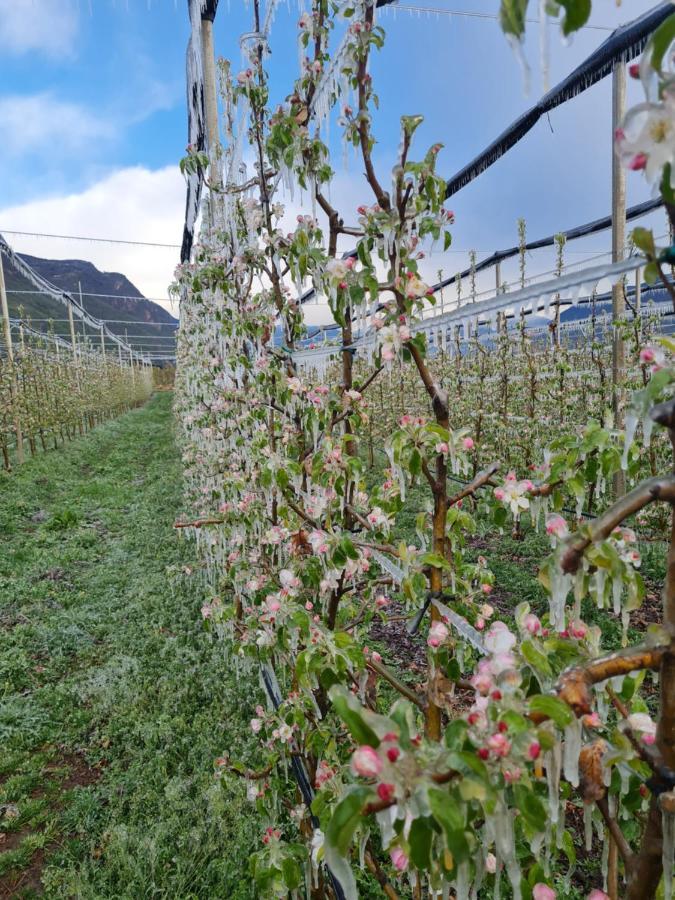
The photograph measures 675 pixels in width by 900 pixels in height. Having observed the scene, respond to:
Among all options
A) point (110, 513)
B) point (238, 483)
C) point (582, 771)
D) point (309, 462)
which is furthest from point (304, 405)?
point (110, 513)

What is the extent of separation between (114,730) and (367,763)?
329cm

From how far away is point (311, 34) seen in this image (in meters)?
1.86

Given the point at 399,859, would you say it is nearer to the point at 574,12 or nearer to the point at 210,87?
the point at 574,12

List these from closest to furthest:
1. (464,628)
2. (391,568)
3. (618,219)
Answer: (464,628), (391,568), (618,219)

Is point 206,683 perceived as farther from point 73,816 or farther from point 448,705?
point 448,705

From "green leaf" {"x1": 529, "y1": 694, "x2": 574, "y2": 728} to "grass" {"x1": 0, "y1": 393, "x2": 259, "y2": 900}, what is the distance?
213cm

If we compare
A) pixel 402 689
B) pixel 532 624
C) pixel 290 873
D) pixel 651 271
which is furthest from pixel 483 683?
pixel 290 873

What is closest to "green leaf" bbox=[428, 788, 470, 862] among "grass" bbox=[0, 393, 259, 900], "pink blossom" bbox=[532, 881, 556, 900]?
"pink blossom" bbox=[532, 881, 556, 900]

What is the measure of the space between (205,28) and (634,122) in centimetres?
524

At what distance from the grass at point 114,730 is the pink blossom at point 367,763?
210cm

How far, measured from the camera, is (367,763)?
0.54 meters

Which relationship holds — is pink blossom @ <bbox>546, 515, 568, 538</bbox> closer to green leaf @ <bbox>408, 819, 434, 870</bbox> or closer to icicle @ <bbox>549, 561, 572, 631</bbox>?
icicle @ <bbox>549, 561, 572, 631</bbox>

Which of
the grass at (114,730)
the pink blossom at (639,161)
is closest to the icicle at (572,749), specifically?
the pink blossom at (639,161)

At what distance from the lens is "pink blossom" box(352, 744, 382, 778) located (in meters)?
0.54
